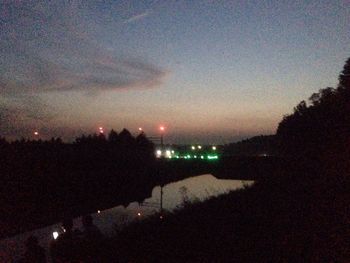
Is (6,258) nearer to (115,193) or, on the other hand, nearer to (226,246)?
(226,246)

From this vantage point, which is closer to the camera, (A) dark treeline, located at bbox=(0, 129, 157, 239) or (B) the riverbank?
(B) the riverbank

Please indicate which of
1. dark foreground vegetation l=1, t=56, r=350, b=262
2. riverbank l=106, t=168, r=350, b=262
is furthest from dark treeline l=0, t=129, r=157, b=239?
riverbank l=106, t=168, r=350, b=262

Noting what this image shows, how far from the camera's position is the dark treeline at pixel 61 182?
49.8 meters

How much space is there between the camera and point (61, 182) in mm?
63156

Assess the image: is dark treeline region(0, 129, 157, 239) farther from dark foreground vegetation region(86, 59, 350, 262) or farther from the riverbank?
the riverbank

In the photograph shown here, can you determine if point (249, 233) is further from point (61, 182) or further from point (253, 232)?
point (61, 182)

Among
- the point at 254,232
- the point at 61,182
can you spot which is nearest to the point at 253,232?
the point at 254,232

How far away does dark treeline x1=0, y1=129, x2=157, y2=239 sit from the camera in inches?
1962

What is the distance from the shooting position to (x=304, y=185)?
46.0 ft

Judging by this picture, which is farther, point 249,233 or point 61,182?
point 61,182

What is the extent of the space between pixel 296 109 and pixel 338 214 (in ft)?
201

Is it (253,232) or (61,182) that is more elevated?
(61,182)

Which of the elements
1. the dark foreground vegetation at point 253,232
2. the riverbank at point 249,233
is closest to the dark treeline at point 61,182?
the dark foreground vegetation at point 253,232

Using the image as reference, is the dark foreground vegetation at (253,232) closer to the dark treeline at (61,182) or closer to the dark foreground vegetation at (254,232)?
the dark foreground vegetation at (254,232)
